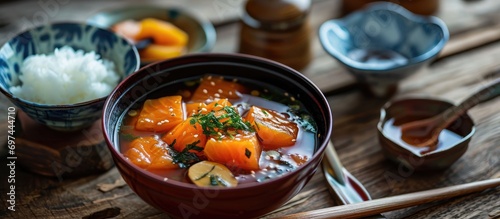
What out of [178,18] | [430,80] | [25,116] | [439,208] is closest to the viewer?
[439,208]

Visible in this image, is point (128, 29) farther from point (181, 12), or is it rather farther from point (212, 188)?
point (212, 188)

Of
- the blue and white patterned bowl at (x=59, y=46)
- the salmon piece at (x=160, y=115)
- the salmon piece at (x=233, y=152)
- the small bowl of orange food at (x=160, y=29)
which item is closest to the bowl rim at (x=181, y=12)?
the small bowl of orange food at (x=160, y=29)

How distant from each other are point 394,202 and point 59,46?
123 centimetres

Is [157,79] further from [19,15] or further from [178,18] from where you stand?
[19,15]

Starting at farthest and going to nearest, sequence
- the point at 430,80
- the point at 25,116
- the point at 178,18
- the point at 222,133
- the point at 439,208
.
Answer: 1. the point at 178,18
2. the point at 430,80
3. the point at 25,116
4. the point at 439,208
5. the point at 222,133

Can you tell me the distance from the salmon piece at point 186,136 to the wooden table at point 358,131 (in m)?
0.24

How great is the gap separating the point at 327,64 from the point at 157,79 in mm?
878

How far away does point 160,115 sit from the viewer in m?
1.62

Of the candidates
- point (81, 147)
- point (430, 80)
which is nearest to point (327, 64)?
point (430, 80)

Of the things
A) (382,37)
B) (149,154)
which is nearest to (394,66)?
(382,37)

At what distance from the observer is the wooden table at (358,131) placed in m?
1.66

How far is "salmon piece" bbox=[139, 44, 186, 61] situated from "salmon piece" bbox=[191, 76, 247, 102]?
474 mm

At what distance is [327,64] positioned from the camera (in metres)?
2.35

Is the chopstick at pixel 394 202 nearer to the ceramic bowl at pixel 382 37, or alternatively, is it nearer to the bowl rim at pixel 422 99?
the bowl rim at pixel 422 99
